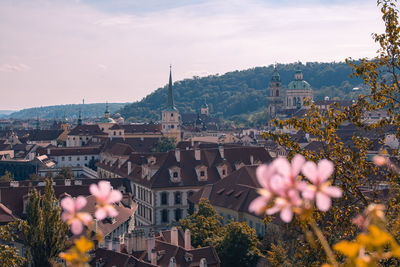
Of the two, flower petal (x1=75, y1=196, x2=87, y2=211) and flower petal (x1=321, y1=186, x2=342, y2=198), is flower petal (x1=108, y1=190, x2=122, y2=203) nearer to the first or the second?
flower petal (x1=75, y1=196, x2=87, y2=211)

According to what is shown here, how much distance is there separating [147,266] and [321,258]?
64.9ft

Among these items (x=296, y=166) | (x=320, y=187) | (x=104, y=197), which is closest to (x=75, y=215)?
(x=104, y=197)

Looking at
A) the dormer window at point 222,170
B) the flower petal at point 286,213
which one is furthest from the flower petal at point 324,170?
the dormer window at point 222,170

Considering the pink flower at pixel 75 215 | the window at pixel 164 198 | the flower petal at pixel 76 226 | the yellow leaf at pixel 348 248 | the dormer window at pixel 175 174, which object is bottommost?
the window at pixel 164 198

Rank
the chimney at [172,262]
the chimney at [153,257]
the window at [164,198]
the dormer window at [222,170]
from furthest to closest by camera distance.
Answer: the dormer window at [222,170] < the window at [164,198] < the chimney at [153,257] < the chimney at [172,262]

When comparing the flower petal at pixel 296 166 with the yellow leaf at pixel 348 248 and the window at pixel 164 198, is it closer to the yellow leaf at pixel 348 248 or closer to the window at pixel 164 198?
the yellow leaf at pixel 348 248

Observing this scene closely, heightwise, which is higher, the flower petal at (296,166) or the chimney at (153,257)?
the flower petal at (296,166)

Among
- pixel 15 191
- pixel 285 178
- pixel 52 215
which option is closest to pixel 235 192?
pixel 15 191

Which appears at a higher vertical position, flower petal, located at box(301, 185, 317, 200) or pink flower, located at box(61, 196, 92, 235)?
flower petal, located at box(301, 185, 317, 200)

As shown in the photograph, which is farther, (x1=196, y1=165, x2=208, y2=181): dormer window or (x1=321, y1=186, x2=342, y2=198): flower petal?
(x1=196, y1=165, x2=208, y2=181): dormer window

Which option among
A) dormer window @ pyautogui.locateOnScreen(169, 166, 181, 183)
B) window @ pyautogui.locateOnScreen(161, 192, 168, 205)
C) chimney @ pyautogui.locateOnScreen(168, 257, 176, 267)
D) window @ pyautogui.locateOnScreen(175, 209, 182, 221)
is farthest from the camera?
dormer window @ pyautogui.locateOnScreen(169, 166, 181, 183)

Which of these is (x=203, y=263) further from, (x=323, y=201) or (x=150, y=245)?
(x=323, y=201)

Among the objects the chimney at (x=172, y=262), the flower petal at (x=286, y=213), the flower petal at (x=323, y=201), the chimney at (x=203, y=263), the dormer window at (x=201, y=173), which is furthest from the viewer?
the dormer window at (x=201, y=173)

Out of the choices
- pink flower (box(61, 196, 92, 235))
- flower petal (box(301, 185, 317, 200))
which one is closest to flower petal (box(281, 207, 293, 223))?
flower petal (box(301, 185, 317, 200))
